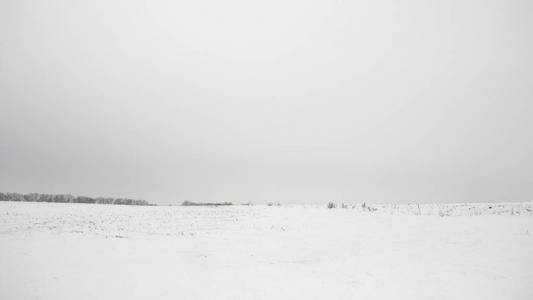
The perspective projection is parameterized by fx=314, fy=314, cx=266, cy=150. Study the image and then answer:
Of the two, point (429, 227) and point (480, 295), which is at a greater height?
point (429, 227)

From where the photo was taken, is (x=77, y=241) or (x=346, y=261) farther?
(x=77, y=241)

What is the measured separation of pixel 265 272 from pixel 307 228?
9.03 metres

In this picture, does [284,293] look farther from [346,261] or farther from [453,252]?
[453,252]

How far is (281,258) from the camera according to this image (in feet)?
Result: 54.2

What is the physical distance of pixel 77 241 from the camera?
66.3 ft

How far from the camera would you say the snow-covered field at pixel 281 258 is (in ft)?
40.7

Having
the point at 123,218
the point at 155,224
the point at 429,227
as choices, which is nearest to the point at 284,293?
the point at 429,227

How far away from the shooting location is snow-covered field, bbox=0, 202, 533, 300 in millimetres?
12398

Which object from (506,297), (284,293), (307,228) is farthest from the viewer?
(307,228)

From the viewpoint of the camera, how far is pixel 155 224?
85.5ft

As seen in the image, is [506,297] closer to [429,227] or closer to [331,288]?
[331,288]

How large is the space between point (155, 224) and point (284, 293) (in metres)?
17.1

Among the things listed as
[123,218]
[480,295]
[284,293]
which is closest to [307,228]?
[284,293]

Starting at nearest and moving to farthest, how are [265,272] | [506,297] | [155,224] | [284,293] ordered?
[506,297]
[284,293]
[265,272]
[155,224]
